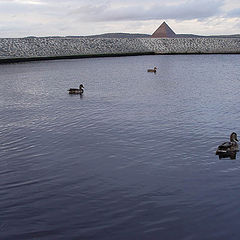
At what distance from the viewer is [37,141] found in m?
20.3

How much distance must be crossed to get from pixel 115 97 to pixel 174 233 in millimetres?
27369

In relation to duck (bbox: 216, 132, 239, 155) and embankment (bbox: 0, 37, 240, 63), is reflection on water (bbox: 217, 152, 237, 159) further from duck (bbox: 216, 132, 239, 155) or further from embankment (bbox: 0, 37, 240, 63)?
embankment (bbox: 0, 37, 240, 63)

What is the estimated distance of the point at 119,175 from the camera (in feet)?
48.9

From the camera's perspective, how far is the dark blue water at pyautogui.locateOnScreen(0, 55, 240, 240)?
1096 cm

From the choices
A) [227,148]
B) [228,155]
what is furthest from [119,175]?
[228,155]

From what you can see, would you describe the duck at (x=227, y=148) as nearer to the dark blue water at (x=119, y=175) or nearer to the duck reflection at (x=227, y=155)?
the duck reflection at (x=227, y=155)

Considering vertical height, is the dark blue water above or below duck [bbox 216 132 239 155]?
below

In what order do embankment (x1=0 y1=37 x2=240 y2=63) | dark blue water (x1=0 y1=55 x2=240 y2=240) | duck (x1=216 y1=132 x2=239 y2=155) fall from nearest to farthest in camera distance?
dark blue water (x1=0 y1=55 x2=240 y2=240) < duck (x1=216 y1=132 x2=239 y2=155) < embankment (x1=0 y1=37 x2=240 y2=63)

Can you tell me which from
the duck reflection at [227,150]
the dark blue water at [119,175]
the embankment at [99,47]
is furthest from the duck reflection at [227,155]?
the embankment at [99,47]

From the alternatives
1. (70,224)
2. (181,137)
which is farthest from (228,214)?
(181,137)

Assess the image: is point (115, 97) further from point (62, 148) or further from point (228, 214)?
point (228, 214)

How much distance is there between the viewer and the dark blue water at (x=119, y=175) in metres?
11.0

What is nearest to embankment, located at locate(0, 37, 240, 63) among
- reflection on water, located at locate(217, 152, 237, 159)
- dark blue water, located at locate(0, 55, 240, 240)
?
dark blue water, located at locate(0, 55, 240, 240)

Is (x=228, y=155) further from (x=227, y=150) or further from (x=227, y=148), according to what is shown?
(x=227, y=148)
